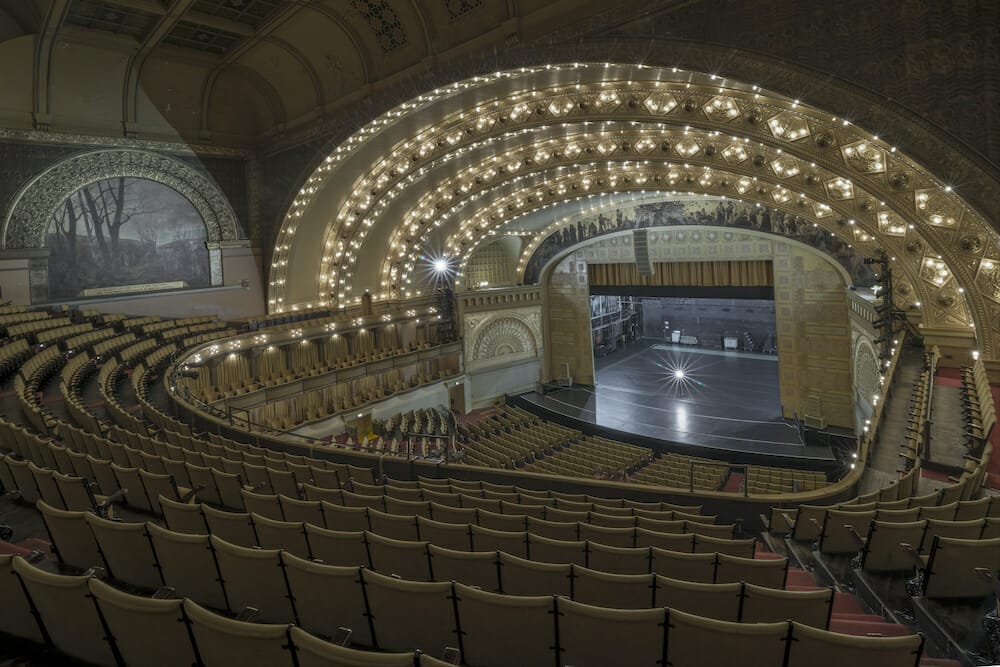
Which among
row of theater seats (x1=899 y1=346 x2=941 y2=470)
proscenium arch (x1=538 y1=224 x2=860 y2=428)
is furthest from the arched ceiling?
proscenium arch (x1=538 y1=224 x2=860 y2=428)

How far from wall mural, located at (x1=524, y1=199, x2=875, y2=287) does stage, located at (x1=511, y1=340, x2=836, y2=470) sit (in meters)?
6.25

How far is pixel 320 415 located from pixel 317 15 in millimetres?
13145

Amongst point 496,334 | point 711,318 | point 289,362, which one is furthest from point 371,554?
point 711,318

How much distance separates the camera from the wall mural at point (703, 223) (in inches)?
762

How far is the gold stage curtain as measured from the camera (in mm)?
22297

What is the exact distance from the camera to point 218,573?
3391 mm

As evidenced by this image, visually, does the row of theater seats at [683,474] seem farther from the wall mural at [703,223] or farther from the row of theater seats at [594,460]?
the wall mural at [703,223]

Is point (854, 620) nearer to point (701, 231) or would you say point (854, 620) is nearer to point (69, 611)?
point (69, 611)

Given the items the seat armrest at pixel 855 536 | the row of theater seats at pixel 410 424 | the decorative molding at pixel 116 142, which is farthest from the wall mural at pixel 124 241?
the seat armrest at pixel 855 536

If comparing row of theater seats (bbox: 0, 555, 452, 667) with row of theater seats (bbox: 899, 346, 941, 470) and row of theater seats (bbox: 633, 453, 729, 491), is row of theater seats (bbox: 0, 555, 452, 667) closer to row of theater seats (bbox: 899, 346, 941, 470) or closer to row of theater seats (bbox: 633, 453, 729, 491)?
row of theater seats (bbox: 899, 346, 941, 470)

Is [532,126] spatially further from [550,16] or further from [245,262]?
[245,262]

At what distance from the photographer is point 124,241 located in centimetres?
1827

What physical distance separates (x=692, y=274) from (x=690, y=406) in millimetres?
6042

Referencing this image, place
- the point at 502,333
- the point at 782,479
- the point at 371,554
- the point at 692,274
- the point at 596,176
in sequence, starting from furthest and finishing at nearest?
the point at 502,333 < the point at 692,274 < the point at 596,176 < the point at 782,479 < the point at 371,554
